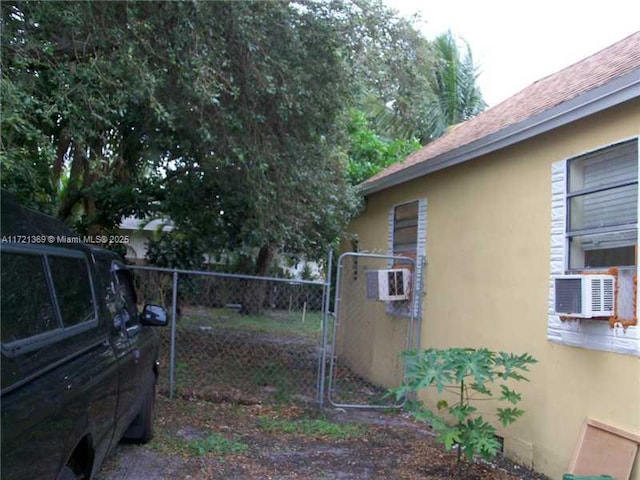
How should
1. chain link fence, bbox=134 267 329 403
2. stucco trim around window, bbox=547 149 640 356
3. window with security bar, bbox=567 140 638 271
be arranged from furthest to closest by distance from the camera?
chain link fence, bbox=134 267 329 403, window with security bar, bbox=567 140 638 271, stucco trim around window, bbox=547 149 640 356

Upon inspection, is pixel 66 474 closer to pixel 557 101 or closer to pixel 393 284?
pixel 557 101

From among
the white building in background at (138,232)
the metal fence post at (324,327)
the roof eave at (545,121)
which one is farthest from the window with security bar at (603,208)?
the white building in background at (138,232)

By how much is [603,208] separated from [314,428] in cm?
374

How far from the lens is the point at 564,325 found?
5391 millimetres

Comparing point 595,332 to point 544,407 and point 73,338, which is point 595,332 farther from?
point 73,338

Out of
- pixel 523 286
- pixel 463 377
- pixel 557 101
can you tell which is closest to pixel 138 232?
pixel 523 286

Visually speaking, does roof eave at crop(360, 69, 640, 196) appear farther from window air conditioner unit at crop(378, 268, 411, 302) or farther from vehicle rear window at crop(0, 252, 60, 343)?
vehicle rear window at crop(0, 252, 60, 343)

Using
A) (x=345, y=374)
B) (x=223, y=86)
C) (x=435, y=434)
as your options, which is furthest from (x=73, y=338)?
(x=345, y=374)

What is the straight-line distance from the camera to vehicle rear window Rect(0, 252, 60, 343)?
8.26ft

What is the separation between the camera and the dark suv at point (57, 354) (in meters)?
2.39

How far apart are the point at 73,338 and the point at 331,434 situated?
4.04 m

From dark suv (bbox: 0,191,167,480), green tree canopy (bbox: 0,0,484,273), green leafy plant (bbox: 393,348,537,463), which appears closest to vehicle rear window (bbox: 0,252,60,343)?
dark suv (bbox: 0,191,167,480)

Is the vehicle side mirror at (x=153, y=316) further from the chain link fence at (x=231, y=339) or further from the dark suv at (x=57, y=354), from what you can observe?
the chain link fence at (x=231, y=339)

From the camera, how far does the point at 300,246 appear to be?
1112 cm
